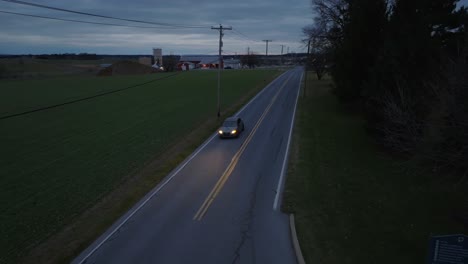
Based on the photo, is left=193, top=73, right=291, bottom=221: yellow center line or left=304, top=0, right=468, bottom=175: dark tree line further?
left=193, top=73, right=291, bottom=221: yellow center line

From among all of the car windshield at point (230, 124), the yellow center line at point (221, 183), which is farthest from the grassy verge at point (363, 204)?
the car windshield at point (230, 124)

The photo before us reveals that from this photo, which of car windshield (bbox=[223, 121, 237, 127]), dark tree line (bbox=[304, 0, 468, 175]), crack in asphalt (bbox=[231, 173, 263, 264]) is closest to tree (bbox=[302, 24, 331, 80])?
dark tree line (bbox=[304, 0, 468, 175])

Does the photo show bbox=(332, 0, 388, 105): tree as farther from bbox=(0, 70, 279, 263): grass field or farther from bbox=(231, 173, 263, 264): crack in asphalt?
bbox=(231, 173, 263, 264): crack in asphalt

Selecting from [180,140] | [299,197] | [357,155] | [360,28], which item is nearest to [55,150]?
[180,140]

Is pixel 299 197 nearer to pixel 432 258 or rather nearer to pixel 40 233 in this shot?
pixel 432 258

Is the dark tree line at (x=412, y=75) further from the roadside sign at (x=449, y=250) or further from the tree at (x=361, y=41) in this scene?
the roadside sign at (x=449, y=250)
